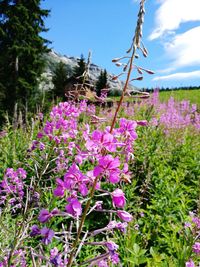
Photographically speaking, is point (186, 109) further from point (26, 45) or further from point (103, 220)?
point (26, 45)

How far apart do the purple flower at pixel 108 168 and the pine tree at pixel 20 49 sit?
19.2 m

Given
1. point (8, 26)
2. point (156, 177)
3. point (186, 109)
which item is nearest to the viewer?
point (156, 177)

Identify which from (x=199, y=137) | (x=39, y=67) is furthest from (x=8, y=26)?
(x=199, y=137)

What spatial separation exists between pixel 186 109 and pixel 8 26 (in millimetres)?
14836

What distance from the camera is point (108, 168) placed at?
49.5 inches

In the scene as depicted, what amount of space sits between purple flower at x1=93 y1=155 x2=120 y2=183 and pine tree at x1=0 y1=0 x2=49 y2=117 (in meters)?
19.2

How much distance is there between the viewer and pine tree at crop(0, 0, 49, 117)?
1983 cm

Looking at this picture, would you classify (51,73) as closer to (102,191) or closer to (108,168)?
(102,191)

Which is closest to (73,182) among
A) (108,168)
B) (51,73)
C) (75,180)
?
(75,180)

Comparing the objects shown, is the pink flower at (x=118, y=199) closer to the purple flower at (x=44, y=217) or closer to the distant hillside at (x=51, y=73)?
the purple flower at (x=44, y=217)

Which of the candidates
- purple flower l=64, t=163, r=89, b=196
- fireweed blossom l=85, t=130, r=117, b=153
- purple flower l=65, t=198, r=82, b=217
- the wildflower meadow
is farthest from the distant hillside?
purple flower l=65, t=198, r=82, b=217

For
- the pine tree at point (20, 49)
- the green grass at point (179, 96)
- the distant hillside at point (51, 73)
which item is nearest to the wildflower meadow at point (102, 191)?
the distant hillside at point (51, 73)

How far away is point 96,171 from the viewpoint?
4.08 ft

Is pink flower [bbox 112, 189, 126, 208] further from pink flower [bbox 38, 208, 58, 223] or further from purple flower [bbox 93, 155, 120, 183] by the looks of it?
pink flower [bbox 38, 208, 58, 223]
